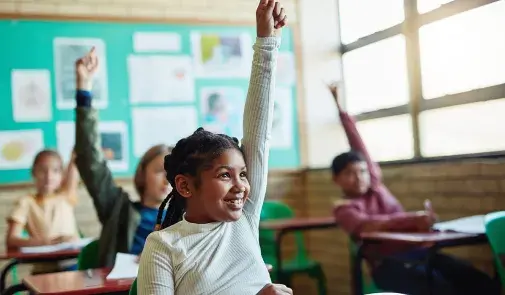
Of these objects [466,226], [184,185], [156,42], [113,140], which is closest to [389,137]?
[466,226]

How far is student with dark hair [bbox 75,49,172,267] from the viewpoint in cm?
265

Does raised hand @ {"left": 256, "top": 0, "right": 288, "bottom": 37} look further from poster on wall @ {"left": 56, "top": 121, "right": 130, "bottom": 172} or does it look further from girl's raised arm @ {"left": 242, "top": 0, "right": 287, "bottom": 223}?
poster on wall @ {"left": 56, "top": 121, "right": 130, "bottom": 172}

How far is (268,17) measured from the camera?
5.15ft

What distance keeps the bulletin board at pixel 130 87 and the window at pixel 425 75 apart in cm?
57

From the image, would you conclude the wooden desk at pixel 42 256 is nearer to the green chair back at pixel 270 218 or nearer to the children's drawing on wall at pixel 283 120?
the green chair back at pixel 270 218

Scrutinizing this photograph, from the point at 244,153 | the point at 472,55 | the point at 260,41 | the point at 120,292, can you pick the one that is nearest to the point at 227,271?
the point at 244,153

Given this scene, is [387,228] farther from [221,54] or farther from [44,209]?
[221,54]

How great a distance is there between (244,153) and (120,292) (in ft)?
2.28

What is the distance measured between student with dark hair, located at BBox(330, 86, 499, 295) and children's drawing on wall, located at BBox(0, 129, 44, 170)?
6.56ft

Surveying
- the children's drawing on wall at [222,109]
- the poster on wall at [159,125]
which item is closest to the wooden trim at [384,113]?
the children's drawing on wall at [222,109]

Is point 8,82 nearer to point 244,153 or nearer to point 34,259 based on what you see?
point 34,259

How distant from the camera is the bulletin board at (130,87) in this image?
441 cm

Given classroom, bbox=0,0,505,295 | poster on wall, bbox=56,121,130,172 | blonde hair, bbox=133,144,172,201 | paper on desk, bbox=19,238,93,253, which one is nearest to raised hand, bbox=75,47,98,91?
classroom, bbox=0,0,505,295

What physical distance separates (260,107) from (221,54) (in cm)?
337
